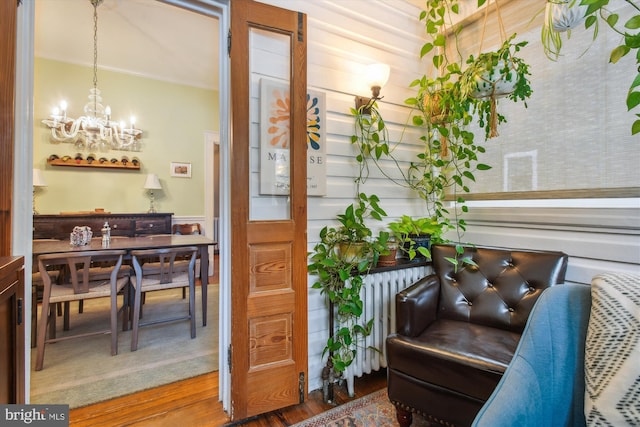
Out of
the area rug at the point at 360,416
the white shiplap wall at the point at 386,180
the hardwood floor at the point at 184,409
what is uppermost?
the white shiplap wall at the point at 386,180

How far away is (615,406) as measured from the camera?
68 centimetres

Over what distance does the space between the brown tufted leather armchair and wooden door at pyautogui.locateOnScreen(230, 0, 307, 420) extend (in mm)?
606

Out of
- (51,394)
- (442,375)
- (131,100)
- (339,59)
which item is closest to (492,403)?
(442,375)

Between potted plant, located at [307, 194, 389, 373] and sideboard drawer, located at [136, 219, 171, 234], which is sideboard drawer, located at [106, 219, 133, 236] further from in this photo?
potted plant, located at [307, 194, 389, 373]

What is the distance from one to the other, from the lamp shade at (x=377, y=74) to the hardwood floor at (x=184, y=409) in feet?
6.66

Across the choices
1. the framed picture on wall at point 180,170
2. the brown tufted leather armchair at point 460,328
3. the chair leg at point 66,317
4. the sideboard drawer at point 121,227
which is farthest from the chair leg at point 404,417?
the framed picture on wall at point 180,170

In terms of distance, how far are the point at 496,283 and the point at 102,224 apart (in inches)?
189

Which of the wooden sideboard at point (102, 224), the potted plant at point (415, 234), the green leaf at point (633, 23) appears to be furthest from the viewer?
the wooden sideboard at point (102, 224)

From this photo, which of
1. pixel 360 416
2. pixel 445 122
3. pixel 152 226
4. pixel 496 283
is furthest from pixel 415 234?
pixel 152 226

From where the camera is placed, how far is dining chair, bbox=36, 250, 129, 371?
207cm

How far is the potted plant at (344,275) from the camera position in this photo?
5.54 ft

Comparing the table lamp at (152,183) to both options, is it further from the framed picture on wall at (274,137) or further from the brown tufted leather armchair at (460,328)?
the brown tufted leather armchair at (460,328)

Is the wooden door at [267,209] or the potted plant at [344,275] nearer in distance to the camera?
the wooden door at [267,209]

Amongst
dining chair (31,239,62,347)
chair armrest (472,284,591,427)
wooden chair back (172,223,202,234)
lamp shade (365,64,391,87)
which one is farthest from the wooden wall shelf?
chair armrest (472,284,591,427)
